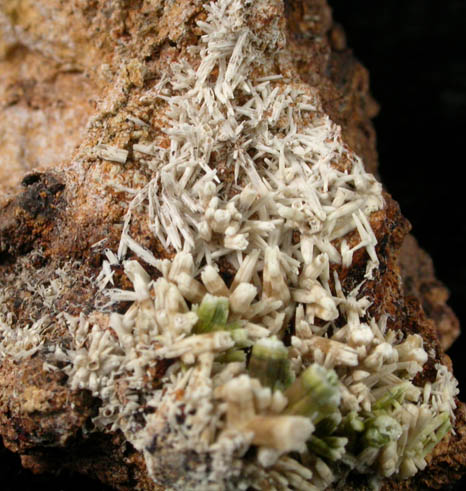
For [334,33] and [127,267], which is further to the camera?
[334,33]

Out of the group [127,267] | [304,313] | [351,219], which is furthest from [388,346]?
[127,267]

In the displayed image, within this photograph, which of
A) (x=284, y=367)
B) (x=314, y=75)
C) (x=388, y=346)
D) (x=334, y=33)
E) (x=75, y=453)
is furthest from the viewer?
(x=334, y=33)

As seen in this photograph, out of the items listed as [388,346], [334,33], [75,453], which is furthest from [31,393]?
[334,33]

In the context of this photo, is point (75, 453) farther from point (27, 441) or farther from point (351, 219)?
point (351, 219)

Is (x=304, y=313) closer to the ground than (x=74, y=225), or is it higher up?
closer to the ground

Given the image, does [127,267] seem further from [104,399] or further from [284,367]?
[284,367]

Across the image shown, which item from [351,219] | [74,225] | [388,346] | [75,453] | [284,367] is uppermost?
[74,225]

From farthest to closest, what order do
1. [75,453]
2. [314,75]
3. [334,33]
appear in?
[334,33] → [314,75] → [75,453]
